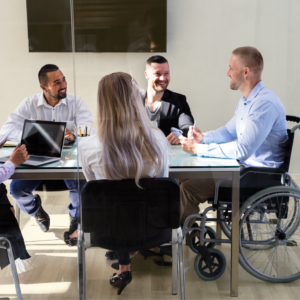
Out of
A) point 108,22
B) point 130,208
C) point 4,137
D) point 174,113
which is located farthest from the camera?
point 4,137

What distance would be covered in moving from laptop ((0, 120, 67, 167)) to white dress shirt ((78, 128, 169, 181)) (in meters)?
0.25

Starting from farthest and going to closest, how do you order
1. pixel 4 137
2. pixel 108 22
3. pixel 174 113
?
pixel 4 137, pixel 174 113, pixel 108 22

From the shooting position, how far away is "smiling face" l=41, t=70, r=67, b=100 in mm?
1978

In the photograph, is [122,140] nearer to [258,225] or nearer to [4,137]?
[4,137]

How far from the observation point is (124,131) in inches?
68.5

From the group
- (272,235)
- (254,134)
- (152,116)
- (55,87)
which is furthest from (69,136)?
(272,235)

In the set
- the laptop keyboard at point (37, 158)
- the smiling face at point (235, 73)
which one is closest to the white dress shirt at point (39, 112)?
the laptop keyboard at point (37, 158)

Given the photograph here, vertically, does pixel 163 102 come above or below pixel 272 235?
above

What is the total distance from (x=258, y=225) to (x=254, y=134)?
55 cm

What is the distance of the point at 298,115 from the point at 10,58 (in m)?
1.67

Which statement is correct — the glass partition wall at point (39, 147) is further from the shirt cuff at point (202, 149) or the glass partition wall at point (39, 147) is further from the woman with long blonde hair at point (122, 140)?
the shirt cuff at point (202, 149)

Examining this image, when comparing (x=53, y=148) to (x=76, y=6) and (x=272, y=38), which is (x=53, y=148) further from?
(x=272, y=38)

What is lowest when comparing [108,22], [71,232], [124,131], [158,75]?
[71,232]

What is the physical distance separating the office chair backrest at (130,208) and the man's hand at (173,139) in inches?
16.1
